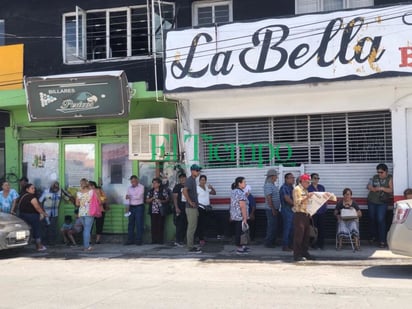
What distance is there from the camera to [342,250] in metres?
11.2

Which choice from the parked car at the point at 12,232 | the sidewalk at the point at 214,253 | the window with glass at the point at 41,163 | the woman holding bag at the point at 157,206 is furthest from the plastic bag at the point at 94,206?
the window with glass at the point at 41,163

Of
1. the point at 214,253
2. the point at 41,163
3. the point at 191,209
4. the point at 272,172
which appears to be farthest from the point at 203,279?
the point at 41,163

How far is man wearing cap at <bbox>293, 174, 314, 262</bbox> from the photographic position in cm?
995

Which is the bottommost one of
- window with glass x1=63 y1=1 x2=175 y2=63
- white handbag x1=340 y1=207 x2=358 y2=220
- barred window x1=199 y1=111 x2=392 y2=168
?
white handbag x1=340 y1=207 x2=358 y2=220

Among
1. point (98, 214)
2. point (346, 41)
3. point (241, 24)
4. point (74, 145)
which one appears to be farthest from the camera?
point (74, 145)

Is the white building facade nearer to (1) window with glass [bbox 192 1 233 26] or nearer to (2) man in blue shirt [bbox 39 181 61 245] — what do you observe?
(1) window with glass [bbox 192 1 233 26]

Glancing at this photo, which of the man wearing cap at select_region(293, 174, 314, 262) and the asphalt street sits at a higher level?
the man wearing cap at select_region(293, 174, 314, 262)

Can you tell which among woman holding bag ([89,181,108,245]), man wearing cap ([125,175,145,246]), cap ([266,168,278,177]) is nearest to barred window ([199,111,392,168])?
cap ([266,168,278,177])

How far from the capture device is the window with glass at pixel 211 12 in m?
13.8

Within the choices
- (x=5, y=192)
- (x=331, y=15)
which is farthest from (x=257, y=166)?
(x=5, y=192)

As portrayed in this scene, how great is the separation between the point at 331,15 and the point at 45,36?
8.06 m

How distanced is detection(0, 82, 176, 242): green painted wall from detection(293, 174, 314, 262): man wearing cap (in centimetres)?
411

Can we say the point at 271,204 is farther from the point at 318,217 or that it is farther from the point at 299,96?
the point at 299,96

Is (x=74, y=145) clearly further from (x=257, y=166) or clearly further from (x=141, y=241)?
(x=257, y=166)
